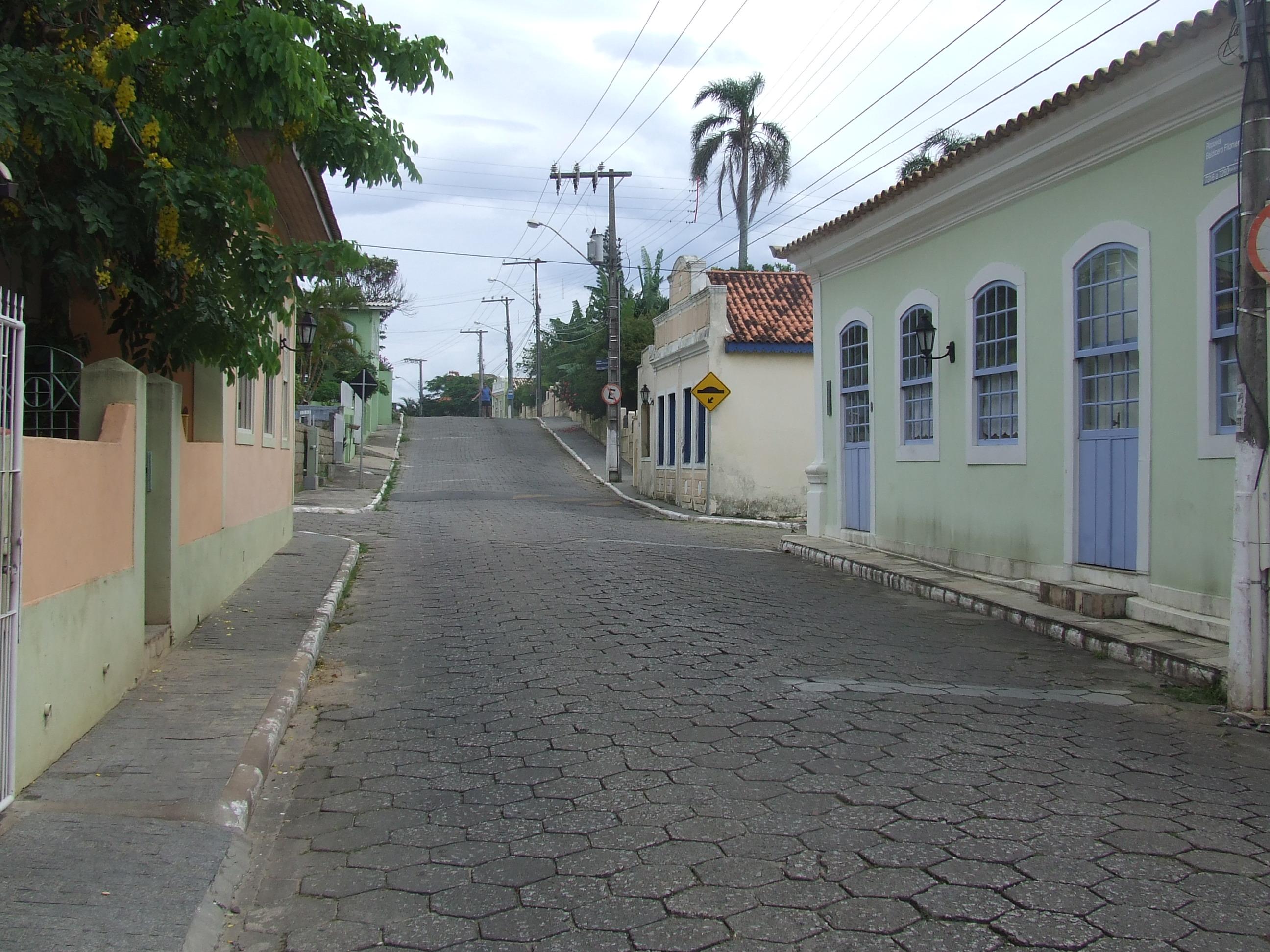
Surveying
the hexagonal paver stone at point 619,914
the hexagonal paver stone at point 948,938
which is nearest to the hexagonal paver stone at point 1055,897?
the hexagonal paver stone at point 948,938

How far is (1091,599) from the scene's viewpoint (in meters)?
9.34

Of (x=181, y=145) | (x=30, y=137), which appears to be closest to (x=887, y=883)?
(x=30, y=137)

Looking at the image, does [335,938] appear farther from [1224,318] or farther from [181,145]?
[1224,318]

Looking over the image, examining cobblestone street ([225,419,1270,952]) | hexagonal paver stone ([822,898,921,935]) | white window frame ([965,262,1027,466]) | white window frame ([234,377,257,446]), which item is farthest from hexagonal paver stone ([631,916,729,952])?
white window frame ([965,262,1027,466])

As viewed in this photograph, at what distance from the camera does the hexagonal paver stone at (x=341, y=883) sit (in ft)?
13.2

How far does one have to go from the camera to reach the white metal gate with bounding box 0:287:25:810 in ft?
14.5

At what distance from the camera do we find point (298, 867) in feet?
14.1

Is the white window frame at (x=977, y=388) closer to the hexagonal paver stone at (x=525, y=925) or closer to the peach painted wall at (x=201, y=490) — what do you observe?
the peach painted wall at (x=201, y=490)

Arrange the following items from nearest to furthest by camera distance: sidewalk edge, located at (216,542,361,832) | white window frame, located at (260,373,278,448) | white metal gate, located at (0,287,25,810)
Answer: white metal gate, located at (0,287,25,810) < sidewalk edge, located at (216,542,361,832) < white window frame, located at (260,373,278,448)

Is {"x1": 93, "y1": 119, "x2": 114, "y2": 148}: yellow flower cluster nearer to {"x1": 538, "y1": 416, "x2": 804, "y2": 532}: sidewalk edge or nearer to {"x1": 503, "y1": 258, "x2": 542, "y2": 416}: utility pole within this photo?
{"x1": 538, "y1": 416, "x2": 804, "y2": 532}: sidewalk edge

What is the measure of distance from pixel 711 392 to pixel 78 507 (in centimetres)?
1675

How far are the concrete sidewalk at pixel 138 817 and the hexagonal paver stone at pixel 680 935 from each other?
4.70ft

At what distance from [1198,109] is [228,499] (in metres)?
8.86

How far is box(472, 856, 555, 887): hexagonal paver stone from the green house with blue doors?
20.1 feet
